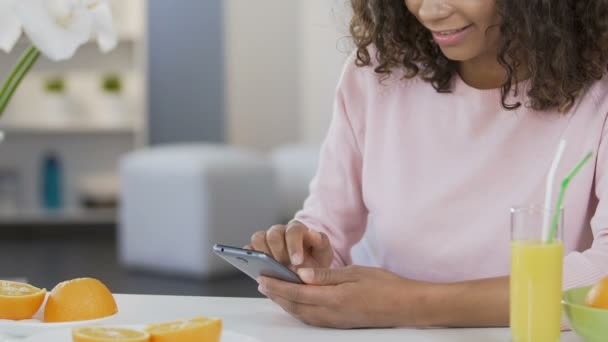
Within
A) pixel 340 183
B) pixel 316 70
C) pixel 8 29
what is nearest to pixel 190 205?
pixel 316 70

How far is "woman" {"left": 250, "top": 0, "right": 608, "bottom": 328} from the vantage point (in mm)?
1468

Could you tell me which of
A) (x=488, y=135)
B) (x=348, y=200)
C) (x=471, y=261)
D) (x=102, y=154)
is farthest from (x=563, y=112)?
(x=102, y=154)

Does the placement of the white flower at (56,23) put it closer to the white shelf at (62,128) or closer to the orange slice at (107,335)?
the orange slice at (107,335)

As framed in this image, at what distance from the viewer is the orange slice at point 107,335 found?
980 millimetres

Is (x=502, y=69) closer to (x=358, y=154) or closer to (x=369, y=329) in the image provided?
(x=358, y=154)

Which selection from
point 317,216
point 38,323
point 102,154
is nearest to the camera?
point 38,323

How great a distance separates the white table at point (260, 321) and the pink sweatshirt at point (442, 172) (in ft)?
1.09

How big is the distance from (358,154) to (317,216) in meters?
0.13

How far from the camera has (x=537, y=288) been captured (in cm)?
103

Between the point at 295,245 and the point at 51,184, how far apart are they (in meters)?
4.11

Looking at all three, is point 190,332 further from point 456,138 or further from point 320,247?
point 456,138

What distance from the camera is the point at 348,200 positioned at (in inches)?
66.4

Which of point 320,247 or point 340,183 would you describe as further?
point 340,183

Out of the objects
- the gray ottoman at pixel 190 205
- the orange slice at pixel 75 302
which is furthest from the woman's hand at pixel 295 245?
the gray ottoman at pixel 190 205
